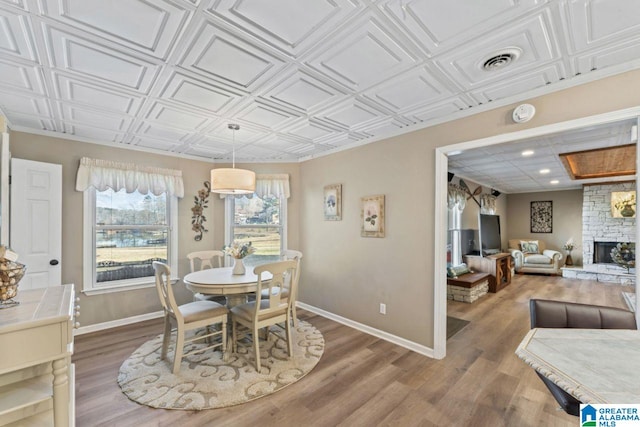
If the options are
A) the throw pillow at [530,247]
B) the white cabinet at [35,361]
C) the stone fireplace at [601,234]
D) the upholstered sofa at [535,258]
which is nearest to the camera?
the white cabinet at [35,361]

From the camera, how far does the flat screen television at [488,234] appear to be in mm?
6590

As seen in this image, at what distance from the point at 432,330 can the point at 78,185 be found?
14.7 ft

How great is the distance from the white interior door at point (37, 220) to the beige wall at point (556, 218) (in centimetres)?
1101

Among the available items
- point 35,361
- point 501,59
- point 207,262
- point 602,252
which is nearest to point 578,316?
point 501,59

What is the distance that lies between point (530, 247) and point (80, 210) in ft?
33.9

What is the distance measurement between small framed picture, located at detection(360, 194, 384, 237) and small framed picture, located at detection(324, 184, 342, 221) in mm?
432

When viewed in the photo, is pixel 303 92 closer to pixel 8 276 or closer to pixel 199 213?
pixel 8 276

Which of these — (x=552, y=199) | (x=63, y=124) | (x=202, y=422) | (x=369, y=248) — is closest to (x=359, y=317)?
(x=369, y=248)

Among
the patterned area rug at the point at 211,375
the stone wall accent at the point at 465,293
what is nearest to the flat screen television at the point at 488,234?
the stone wall accent at the point at 465,293

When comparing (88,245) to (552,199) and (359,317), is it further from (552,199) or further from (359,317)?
(552,199)

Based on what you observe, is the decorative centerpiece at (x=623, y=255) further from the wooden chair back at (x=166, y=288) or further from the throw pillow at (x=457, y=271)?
the wooden chair back at (x=166, y=288)

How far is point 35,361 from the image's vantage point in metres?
1.21

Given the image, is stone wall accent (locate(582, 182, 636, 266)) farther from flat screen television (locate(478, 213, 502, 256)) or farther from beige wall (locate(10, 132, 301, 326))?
beige wall (locate(10, 132, 301, 326))

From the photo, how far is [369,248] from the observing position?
11.6ft
